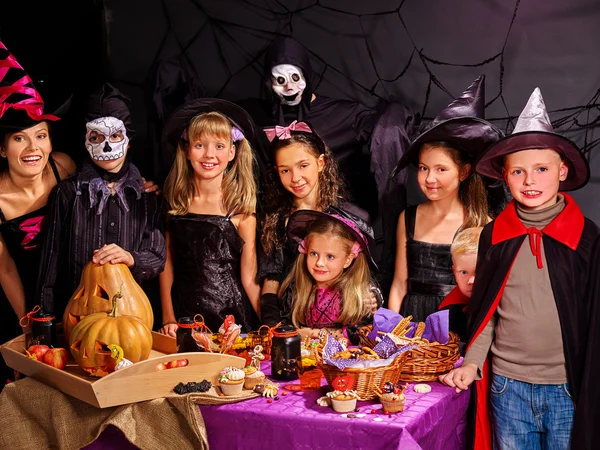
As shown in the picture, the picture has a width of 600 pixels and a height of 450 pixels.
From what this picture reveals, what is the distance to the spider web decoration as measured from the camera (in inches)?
172

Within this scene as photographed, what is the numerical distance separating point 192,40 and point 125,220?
161cm

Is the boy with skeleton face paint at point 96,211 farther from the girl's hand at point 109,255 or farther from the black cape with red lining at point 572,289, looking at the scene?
the black cape with red lining at point 572,289

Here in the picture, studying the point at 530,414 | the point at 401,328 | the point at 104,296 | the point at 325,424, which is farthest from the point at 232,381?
the point at 530,414

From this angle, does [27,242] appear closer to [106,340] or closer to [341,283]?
[106,340]

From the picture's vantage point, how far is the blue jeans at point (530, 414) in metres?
2.93

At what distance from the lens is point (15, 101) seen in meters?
4.25

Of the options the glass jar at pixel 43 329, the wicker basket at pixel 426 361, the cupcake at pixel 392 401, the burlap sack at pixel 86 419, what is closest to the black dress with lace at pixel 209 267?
the glass jar at pixel 43 329

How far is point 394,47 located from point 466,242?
1677mm

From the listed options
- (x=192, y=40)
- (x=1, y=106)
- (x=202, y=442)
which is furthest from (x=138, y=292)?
(x=192, y=40)

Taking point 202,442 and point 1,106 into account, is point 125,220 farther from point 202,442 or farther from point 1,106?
point 202,442

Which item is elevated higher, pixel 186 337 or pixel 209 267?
pixel 209 267

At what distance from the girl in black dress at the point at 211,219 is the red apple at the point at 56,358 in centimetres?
97

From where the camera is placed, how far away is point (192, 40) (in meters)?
5.22

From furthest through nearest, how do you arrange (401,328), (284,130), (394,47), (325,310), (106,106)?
(394,47) < (106,106) < (284,130) < (325,310) < (401,328)
